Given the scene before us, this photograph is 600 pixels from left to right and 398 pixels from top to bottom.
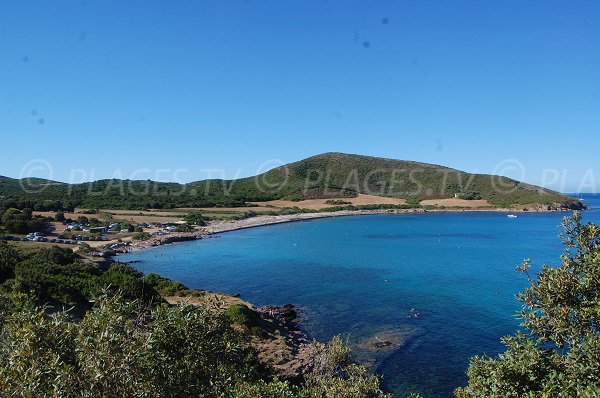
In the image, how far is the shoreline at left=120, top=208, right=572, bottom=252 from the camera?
96625 millimetres

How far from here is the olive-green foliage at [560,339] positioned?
8883 mm

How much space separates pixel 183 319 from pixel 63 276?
1185 inches

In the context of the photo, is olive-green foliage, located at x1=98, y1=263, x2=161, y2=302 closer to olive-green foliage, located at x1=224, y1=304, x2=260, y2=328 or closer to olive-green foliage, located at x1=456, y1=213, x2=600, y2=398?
olive-green foliage, located at x1=224, y1=304, x2=260, y2=328

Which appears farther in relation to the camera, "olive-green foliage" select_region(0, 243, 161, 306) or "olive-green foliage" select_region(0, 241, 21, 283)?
"olive-green foliage" select_region(0, 241, 21, 283)

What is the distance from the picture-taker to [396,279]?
60.8 meters

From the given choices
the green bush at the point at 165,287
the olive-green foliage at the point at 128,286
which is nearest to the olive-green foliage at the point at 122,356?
the olive-green foliage at the point at 128,286

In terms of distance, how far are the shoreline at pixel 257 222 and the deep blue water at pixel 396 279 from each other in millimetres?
4817

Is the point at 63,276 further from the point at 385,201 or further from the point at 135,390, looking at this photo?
the point at 385,201

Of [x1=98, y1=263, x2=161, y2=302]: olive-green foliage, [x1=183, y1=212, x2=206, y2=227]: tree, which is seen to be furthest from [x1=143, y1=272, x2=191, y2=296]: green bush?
Result: [x1=183, y1=212, x2=206, y2=227]: tree

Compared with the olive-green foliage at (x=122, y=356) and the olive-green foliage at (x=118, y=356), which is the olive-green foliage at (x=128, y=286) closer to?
the olive-green foliage at (x=122, y=356)

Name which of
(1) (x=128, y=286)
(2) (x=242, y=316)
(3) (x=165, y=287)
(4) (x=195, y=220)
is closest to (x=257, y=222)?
(4) (x=195, y=220)

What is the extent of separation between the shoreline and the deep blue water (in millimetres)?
4817

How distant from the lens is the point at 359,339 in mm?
35688

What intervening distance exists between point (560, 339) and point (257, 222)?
132m
